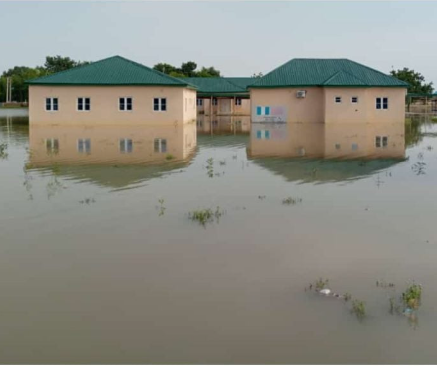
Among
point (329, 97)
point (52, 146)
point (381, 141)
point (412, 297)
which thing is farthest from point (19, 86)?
point (412, 297)

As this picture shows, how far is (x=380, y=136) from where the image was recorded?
89.7 feet

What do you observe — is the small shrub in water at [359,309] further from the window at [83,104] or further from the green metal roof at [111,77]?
the window at [83,104]

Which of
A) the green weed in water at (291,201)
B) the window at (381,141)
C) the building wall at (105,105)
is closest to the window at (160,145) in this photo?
the window at (381,141)

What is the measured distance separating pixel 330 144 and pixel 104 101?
17.1 meters

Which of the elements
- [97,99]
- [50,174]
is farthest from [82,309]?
[97,99]

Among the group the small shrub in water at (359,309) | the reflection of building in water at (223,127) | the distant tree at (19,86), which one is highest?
the distant tree at (19,86)

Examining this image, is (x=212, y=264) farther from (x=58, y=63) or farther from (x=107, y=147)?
(x=58, y=63)

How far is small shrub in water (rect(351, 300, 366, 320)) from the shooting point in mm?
5629

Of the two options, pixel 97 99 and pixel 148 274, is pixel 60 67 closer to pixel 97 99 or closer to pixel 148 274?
pixel 97 99

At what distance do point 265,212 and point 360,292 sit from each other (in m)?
4.00

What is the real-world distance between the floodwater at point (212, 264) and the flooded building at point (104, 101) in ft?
68.0

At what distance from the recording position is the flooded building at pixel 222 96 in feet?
189

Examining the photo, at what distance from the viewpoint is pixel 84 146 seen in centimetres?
2180

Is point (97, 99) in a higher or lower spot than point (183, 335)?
higher
